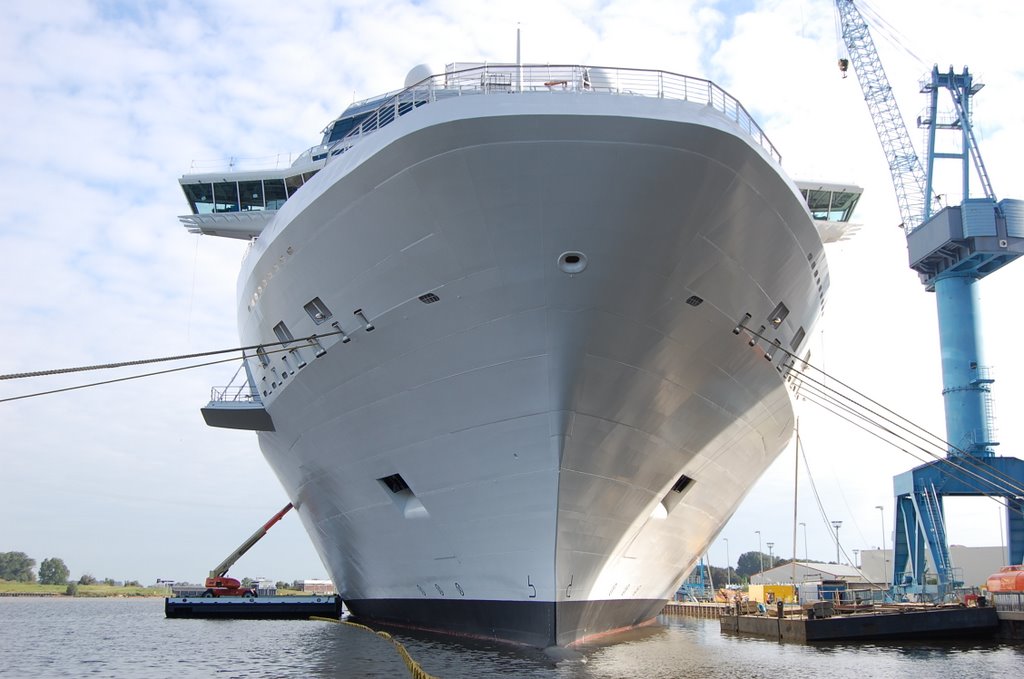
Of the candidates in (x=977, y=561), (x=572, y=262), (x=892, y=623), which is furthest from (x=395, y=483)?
(x=977, y=561)

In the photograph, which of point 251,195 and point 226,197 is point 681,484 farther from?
point 226,197

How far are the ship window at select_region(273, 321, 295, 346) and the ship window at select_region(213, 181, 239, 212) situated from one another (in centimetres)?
589

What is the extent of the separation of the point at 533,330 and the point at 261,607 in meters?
25.3

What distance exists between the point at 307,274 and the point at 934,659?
12738mm

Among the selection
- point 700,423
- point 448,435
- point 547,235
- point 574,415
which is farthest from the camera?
point 700,423

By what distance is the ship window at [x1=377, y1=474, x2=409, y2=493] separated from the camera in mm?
13062

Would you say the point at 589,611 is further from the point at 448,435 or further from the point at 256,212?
the point at 256,212

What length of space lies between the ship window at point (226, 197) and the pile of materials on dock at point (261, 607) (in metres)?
16.8

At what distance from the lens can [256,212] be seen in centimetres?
1855

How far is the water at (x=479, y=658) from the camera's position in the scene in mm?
11727

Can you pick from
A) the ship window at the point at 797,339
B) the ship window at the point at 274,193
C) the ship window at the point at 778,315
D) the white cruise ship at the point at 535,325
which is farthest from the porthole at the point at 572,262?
the ship window at the point at 274,193

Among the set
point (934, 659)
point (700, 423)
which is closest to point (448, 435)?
point (700, 423)

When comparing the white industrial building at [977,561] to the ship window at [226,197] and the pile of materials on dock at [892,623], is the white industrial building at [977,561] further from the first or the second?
the ship window at [226,197]

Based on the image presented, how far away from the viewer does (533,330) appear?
1077 cm
